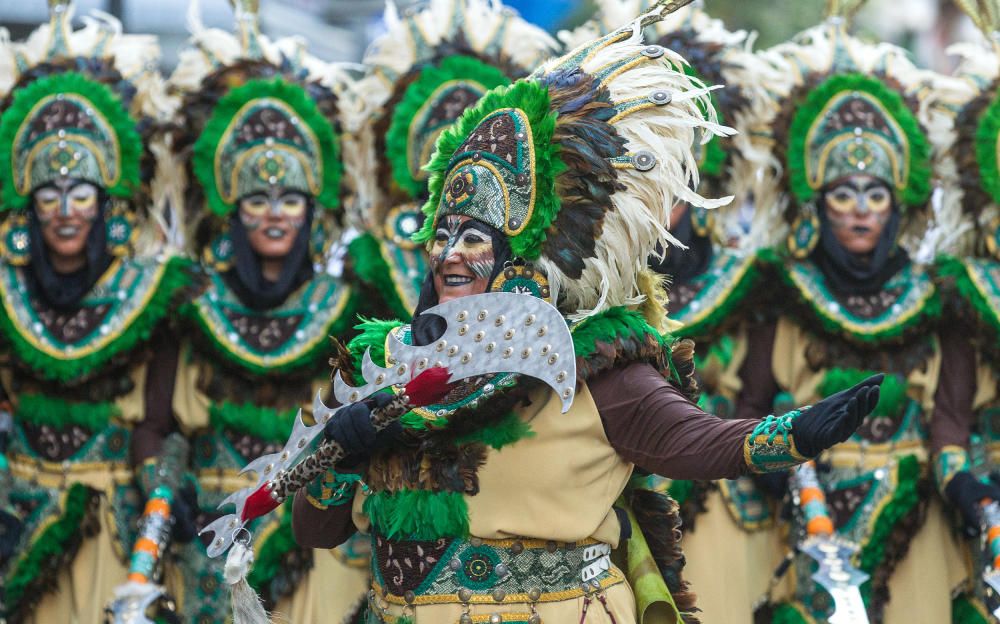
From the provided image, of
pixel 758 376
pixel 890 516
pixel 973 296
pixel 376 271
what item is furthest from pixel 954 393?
pixel 376 271

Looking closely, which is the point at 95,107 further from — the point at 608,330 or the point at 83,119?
the point at 608,330

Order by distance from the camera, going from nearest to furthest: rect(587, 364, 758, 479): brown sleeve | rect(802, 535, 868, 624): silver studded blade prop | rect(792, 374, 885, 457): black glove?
rect(792, 374, 885, 457): black glove < rect(587, 364, 758, 479): brown sleeve < rect(802, 535, 868, 624): silver studded blade prop

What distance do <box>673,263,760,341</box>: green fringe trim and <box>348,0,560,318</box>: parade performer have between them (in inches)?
41.9

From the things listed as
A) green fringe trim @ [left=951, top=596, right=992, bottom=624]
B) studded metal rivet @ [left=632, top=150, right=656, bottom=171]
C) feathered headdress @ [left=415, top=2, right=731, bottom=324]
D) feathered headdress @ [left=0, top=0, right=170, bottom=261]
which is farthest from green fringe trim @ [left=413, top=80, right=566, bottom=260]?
green fringe trim @ [left=951, top=596, right=992, bottom=624]

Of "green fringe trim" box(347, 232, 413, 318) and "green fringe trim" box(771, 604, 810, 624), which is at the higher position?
"green fringe trim" box(347, 232, 413, 318)

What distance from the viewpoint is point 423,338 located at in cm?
369

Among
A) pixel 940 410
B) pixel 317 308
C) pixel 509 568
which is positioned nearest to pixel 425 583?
pixel 509 568

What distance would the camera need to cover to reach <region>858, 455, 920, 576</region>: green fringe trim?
6.27m

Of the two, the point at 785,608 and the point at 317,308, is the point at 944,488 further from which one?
the point at 317,308

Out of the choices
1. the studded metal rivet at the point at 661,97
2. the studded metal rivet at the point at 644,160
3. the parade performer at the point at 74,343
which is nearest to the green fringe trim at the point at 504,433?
the studded metal rivet at the point at 644,160

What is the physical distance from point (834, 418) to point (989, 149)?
3517mm

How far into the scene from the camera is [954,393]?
6.29 m

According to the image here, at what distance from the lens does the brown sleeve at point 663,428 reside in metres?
3.37

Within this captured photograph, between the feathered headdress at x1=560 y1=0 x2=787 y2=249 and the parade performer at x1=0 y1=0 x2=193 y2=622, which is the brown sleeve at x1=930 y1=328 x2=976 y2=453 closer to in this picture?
the feathered headdress at x1=560 y1=0 x2=787 y2=249
